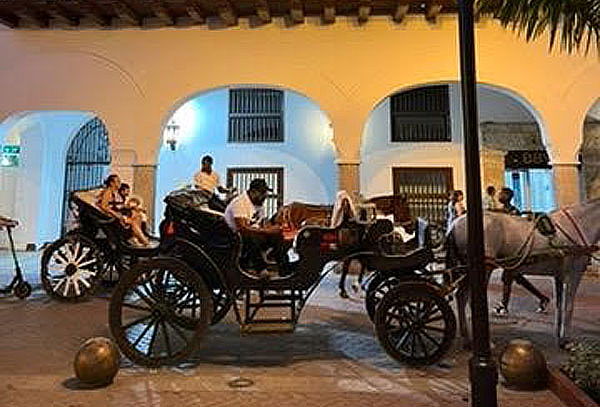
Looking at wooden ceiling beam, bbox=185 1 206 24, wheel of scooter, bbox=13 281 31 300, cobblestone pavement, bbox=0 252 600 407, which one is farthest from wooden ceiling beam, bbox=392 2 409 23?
wheel of scooter, bbox=13 281 31 300

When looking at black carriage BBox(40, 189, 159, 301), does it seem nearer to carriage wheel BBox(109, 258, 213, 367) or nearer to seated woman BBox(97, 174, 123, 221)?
seated woman BBox(97, 174, 123, 221)

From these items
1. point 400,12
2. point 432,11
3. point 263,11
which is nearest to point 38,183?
point 263,11

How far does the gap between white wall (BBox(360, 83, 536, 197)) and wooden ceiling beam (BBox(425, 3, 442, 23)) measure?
403 cm

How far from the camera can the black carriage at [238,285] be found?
4078 mm

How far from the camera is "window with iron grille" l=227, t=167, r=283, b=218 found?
13719 mm

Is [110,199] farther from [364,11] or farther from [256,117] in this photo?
[256,117]

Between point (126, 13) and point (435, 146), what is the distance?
8.45m

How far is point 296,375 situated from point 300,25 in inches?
296

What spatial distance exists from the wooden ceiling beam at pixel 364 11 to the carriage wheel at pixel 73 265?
629 centimetres

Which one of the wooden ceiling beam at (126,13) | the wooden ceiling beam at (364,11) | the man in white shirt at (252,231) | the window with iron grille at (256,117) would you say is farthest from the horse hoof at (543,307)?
the window with iron grille at (256,117)

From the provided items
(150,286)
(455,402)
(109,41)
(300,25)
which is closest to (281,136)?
(300,25)

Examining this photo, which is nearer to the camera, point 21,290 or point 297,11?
point 21,290

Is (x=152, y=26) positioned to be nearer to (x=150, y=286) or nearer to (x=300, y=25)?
(x=300, y=25)

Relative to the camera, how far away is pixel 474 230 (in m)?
2.77
